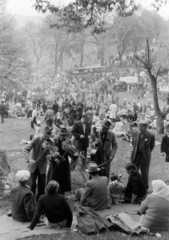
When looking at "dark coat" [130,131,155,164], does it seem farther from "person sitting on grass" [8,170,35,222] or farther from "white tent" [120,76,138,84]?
"white tent" [120,76,138,84]

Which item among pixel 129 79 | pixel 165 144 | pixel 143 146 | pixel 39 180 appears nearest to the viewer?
pixel 39 180

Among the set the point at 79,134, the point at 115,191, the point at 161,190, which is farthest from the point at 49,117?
the point at 161,190

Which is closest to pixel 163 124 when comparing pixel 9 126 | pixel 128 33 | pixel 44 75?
pixel 9 126

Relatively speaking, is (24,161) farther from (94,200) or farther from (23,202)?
(23,202)

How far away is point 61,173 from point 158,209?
277cm

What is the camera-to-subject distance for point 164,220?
5277 millimetres

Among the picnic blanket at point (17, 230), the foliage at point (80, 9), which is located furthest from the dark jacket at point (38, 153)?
the foliage at point (80, 9)

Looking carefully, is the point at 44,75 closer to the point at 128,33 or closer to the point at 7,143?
the point at 128,33

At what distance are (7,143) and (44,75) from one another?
31.1m

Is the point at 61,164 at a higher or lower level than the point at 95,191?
higher

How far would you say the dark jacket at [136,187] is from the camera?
6891 millimetres

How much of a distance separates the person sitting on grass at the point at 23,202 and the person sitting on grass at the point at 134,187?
218 centimetres

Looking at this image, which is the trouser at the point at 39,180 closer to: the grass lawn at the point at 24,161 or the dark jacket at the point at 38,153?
the dark jacket at the point at 38,153

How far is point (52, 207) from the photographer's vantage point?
5.31 m
